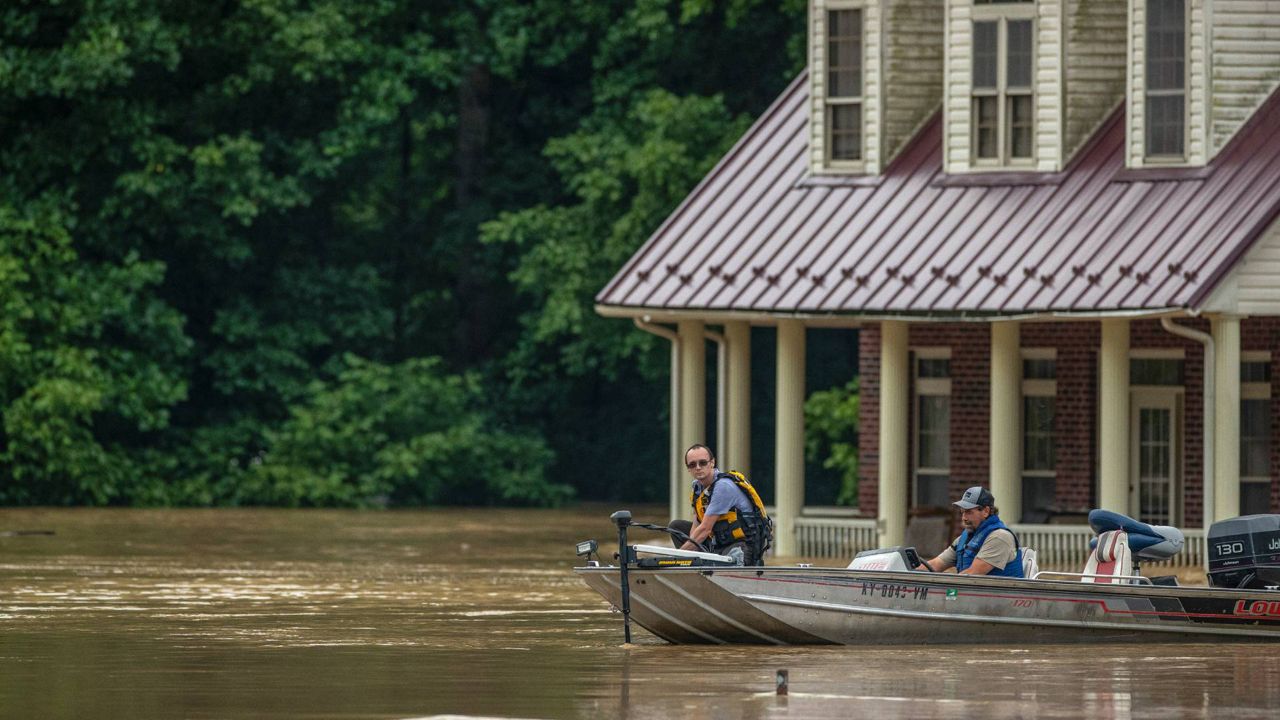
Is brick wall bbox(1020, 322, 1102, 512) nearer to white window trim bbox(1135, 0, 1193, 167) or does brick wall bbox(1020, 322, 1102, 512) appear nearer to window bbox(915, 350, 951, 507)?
window bbox(915, 350, 951, 507)

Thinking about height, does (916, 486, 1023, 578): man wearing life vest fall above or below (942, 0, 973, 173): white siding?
below

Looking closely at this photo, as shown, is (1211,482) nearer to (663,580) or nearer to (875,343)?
(875,343)

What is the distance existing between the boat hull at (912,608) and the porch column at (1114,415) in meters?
7.82

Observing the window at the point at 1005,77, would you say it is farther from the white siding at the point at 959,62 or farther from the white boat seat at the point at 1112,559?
the white boat seat at the point at 1112,559

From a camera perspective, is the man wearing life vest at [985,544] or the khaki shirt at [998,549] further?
the khaki shirt at [998,549]

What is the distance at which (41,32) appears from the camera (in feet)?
160

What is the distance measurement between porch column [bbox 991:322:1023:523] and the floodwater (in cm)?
514

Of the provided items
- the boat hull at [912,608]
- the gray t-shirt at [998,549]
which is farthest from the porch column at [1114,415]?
the gray t-shirt at [998,549]

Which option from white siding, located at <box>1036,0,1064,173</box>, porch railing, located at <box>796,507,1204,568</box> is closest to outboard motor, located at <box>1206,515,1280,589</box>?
porch railing, located at <box>796,507,1204,568</box>

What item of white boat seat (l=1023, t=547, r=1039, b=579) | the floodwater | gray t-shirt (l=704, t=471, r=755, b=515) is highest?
gray t-shirt (l=704, t=471, r=755, b=515)

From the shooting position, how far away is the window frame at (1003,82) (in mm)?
33344

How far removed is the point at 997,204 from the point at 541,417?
25124mm

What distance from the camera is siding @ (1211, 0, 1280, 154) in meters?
32.0

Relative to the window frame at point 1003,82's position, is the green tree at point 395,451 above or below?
below
